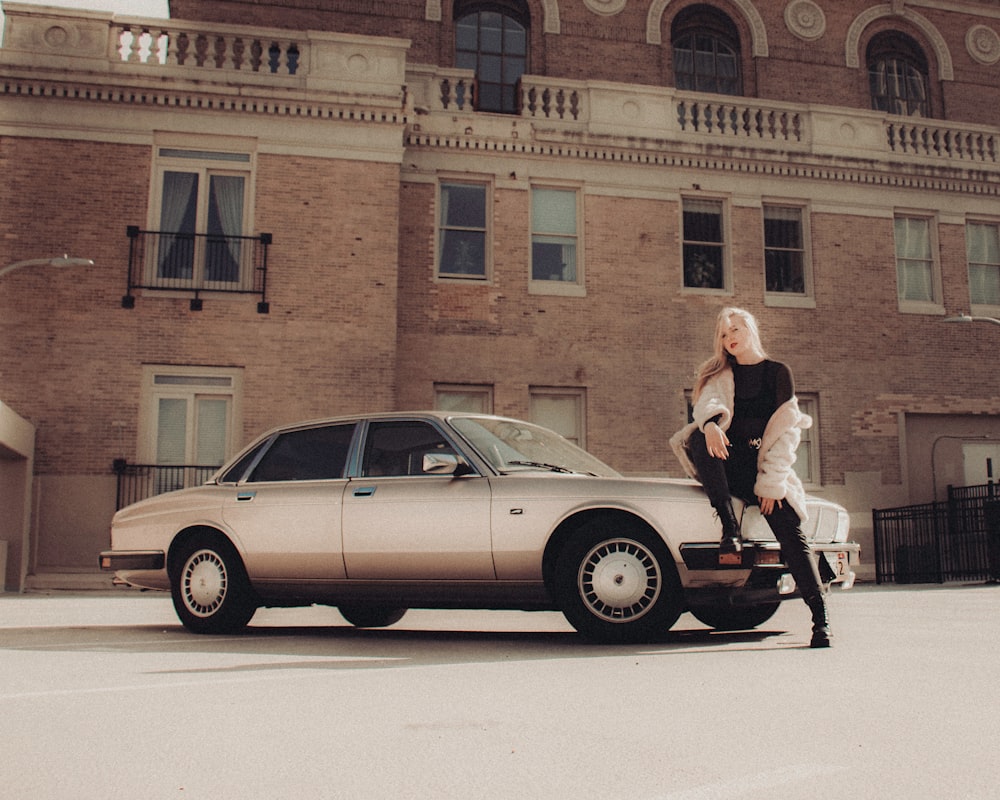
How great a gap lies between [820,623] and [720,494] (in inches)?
38.6

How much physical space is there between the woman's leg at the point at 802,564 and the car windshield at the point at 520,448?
121 cm

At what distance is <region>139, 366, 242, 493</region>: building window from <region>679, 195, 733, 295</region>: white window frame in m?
8.10

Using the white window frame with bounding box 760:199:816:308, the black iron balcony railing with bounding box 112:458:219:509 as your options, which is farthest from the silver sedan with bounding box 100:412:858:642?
the white window frame with bounding box 760:199:816:308

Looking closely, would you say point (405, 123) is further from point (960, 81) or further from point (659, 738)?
point (659, 738)

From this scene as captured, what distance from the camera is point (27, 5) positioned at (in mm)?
17594

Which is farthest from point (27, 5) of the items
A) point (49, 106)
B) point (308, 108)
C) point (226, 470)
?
point (226, 470)

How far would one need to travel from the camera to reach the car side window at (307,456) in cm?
807

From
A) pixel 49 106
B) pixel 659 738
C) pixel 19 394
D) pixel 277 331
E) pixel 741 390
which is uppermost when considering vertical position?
pixel 49 106

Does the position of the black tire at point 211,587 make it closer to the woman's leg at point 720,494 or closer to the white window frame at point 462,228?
the woman's leg at point 720,494

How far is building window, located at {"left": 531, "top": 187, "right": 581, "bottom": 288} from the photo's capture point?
19.5 metres

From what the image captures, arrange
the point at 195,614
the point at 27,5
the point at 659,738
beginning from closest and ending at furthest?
the point at 659,738, the point at 195,614, the point at 27,5

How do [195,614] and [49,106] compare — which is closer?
[195,614]

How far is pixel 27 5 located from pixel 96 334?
544 cm

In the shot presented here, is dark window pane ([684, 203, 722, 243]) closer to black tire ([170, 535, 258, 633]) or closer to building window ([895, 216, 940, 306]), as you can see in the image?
building window ([895, 216, 940, 306])
